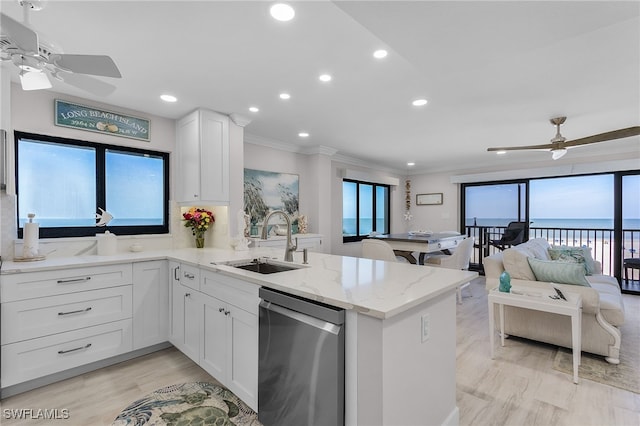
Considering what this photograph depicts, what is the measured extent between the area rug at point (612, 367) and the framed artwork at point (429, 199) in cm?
434

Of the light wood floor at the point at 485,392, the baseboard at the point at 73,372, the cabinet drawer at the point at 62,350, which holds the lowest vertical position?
the light wood floor at the point at 485,392

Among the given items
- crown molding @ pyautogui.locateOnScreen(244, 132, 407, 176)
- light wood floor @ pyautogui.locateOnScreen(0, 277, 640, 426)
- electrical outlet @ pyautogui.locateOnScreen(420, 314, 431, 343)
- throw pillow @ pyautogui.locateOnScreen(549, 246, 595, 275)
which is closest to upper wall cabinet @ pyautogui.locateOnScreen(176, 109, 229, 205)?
crown molding @ pyautogui.locateOnScreen(244, 132, 407, 176)

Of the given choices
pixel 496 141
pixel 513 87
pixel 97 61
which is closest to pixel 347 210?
pixel 496 141

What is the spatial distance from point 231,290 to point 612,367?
3.18 m

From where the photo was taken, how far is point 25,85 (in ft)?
6.05

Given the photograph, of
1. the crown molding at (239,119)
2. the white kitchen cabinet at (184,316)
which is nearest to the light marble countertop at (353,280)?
the white kitchen cabinet at (184,316)

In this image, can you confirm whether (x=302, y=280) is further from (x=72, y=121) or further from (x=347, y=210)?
(x=347, y=210)

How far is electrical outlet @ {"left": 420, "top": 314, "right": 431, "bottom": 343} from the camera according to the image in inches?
60.4

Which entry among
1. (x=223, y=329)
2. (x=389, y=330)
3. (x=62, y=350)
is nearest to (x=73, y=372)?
(x=62, y=350)

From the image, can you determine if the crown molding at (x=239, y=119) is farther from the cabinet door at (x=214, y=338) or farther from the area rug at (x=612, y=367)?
the area rug at (x=612, y=367)

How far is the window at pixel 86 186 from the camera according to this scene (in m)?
2.75

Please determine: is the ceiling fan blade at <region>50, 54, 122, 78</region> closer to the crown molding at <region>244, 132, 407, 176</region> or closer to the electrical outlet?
the electrical outlet

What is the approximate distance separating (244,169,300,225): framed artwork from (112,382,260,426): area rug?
8.02ft

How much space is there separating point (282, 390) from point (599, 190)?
261 inches
